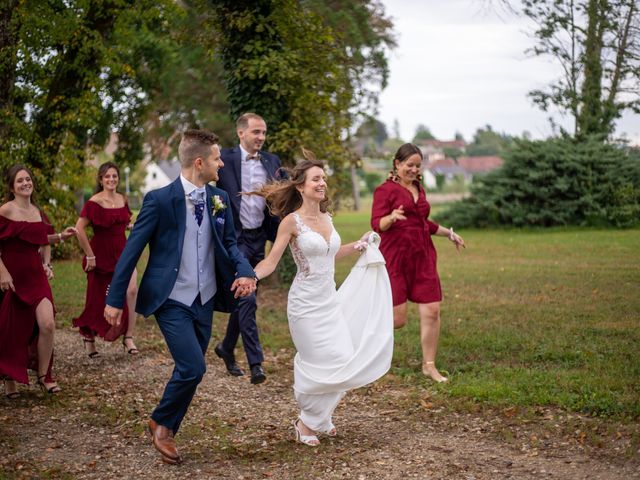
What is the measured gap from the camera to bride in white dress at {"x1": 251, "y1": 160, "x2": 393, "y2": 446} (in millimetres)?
6555

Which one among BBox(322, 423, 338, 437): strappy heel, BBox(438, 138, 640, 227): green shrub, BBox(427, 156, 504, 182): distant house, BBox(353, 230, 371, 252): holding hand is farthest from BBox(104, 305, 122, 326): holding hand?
BBox(427, 156, 504, 182): distant house

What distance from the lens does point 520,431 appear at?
6.79 metres

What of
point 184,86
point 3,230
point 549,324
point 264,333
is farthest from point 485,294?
point 184,86

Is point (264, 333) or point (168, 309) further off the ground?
point (168, 309)

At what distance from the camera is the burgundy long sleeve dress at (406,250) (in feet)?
28.6

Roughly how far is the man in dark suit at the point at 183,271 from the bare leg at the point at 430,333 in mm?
2876

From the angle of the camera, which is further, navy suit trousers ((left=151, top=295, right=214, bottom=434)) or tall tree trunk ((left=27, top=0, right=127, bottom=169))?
tall tree trunk ((left=27, top=0, right=127, bottom=169))

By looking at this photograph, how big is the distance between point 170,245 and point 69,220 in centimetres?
969

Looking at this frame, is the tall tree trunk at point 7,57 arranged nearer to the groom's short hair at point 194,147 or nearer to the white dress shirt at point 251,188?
the white dress shirt at point 251,188

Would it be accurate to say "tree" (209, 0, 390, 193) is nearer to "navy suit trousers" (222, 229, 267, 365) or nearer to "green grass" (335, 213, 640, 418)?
"green grass" (335, 213, 640, 418)

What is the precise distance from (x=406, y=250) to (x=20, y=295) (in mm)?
4019

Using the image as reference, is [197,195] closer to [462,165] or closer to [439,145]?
[439,145]

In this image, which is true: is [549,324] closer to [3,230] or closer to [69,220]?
[3,230]

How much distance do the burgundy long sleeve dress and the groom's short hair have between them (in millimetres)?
2824
